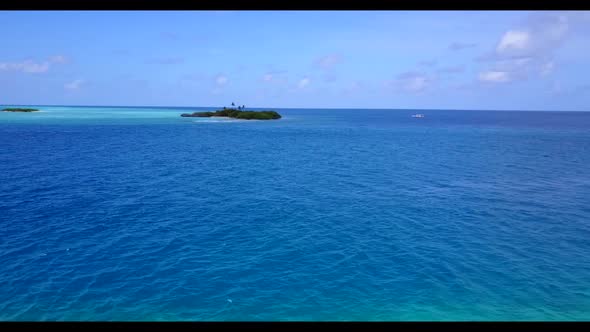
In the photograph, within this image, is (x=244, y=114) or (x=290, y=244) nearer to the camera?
(x=290, y=244)

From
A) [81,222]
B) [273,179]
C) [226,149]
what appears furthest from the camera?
[226,149]

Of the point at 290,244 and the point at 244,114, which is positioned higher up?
the point at 244,114

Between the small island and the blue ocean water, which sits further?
the small island

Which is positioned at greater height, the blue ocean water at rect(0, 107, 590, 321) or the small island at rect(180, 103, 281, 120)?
the small island at rect(180, 103, 281, 120)

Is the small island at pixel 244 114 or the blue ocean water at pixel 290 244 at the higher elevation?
the small island at pixel 244 114

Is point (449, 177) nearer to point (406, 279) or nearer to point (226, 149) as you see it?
point (406, 279)

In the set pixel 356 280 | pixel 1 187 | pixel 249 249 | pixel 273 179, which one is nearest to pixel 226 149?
pixel 273 179

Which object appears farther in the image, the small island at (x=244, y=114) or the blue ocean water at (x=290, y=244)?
the small island at (x=244, y=114)
